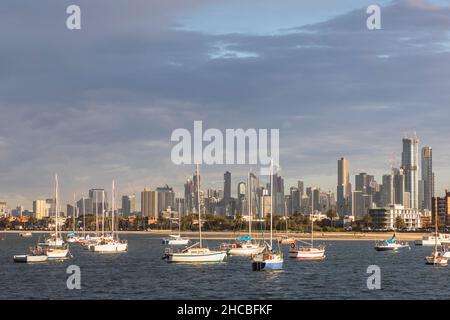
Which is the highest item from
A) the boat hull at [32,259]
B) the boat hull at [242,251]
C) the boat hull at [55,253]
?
the boat hull at [55,253]

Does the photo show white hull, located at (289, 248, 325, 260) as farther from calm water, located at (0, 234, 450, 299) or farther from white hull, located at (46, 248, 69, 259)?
white hull, located at (46, 248, 69, 259)

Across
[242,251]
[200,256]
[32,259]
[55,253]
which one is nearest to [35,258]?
[32,259]

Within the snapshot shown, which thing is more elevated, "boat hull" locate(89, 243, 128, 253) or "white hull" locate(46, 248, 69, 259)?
"white hull" locate(46, 248, 69, 259)

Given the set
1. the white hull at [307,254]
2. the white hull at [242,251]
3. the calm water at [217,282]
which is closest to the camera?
the calm water at [217,282]

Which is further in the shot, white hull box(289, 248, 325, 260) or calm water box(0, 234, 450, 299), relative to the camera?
white hull box(289, 248, 325, 260)

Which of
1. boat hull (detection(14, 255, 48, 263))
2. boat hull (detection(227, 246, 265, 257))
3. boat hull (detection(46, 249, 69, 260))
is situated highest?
boat hull (detection(46, 249, 69, 260))

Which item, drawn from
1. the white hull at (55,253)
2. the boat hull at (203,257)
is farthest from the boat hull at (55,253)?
the boat hull at (203,257)

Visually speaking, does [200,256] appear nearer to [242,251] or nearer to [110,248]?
[242,251]

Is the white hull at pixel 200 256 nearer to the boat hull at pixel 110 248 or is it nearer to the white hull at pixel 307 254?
the white hull at pixel 307 254

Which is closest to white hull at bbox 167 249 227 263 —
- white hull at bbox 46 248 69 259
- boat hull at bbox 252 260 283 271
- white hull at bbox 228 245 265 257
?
boat hull at bbox 252 260 283 271

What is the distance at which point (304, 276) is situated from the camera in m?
101

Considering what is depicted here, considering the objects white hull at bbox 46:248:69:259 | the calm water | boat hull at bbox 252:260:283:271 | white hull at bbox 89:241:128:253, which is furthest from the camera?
white hull at bbox 89:241:128:253
